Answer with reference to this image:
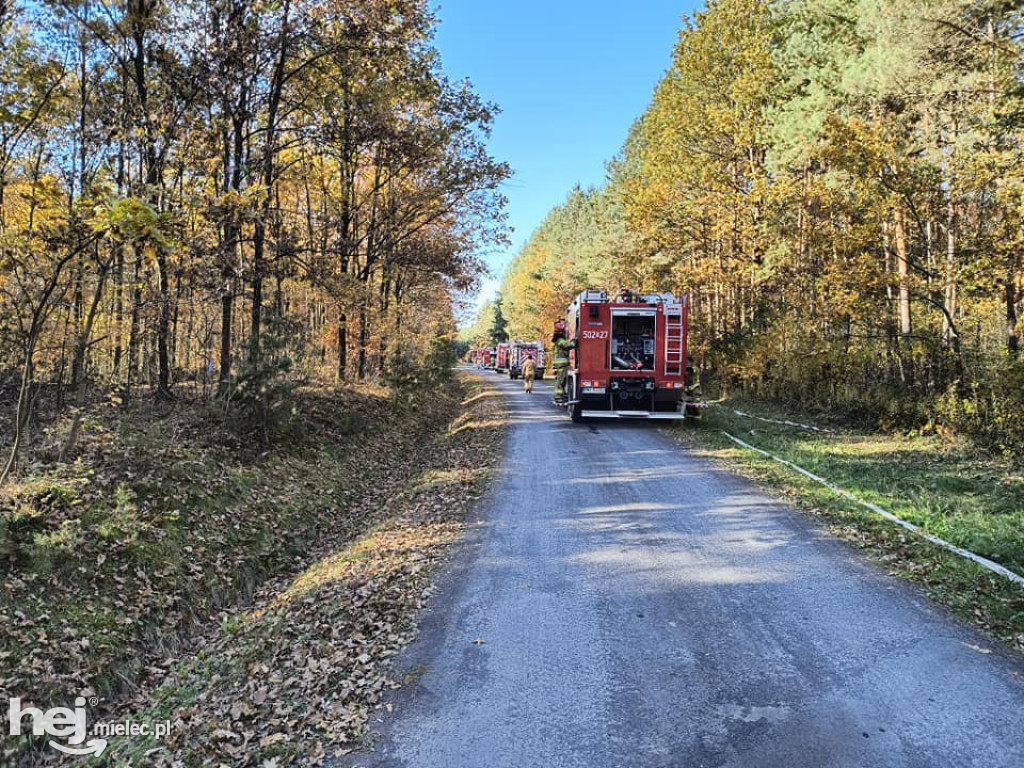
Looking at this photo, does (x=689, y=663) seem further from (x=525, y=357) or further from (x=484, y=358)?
(x=484, y=358)

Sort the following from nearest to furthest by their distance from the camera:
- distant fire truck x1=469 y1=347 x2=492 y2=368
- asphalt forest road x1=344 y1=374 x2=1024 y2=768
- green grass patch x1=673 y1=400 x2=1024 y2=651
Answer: asphalt forest road x1=344 y1=374 x2=1024 y2=768 → green grass patch x1=673 y1=400 x2=1024 y2=651 → distant fire truck x1=469 y1=347 x2=492 y2=368

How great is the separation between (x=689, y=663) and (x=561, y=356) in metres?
14.4

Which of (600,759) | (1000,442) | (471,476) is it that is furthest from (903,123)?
(600,759)

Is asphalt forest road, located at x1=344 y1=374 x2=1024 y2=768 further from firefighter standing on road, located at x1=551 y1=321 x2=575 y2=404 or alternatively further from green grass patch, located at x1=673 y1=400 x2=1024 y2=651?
firefighter standing on road, located at x1=551 y1=321 x2=575 y2=404

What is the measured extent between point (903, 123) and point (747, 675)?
56.3 feet

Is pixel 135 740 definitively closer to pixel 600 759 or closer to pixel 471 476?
pixel 600 759

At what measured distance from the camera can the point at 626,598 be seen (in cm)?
554

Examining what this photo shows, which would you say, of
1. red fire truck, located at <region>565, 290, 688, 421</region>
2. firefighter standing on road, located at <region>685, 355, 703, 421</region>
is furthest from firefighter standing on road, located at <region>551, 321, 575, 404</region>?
firefighter standing on road, located at <region>685, 355, 703, 421</region>

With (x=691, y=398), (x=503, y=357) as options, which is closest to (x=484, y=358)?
(x=503, y=357)

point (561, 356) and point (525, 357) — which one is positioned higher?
point (525, 357)

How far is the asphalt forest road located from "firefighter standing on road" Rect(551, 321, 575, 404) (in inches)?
413

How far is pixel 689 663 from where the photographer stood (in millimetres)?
4395

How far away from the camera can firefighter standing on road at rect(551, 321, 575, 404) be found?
17.7 m

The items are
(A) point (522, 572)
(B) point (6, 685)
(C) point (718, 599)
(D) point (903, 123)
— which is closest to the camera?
(B) point (6, 685)
